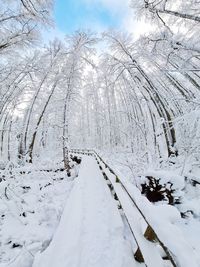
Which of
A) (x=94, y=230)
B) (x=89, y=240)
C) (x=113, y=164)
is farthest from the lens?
(x=113, y=164)

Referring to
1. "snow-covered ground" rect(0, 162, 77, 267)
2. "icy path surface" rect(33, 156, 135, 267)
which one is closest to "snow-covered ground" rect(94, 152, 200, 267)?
"icy path surface" rect(33, 156, 135, 267)

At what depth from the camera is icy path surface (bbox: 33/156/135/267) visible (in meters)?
2.81

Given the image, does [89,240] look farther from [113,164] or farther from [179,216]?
[113,164]

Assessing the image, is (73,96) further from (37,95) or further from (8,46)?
(8,46)

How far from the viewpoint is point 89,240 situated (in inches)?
132

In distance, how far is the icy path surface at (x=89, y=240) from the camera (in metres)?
2.81

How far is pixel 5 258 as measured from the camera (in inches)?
148

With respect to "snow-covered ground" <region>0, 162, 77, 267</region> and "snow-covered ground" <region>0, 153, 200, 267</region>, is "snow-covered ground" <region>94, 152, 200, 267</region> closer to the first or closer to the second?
"snow-covered ground" <region>0, 153, 200, 267</region>

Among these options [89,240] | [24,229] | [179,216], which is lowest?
[24,229]

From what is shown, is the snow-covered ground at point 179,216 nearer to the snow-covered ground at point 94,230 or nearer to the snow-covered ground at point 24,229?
the snow-covered ground at point 94,230

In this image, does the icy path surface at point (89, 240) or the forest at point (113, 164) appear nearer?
the icy path surface at point (89, 240)

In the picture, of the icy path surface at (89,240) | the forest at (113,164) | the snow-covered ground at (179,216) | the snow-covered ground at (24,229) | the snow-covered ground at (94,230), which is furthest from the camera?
the snow-covered ground at (24,229)

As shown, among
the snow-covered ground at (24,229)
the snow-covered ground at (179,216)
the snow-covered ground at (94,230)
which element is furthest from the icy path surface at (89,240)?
the snow-covered ground at (179,216)

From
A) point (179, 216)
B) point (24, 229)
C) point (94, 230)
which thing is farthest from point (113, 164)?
point (179, 216)
